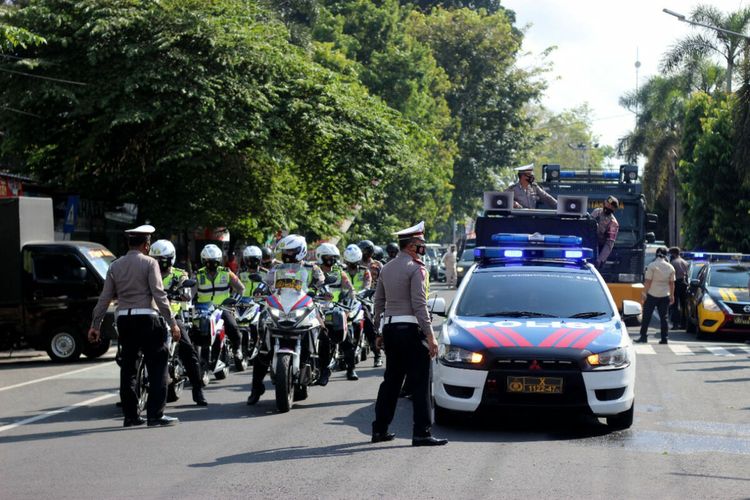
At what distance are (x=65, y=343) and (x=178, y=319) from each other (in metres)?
7.36

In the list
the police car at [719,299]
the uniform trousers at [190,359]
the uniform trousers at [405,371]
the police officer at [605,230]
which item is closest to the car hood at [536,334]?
the uniform trousers at [405,371]

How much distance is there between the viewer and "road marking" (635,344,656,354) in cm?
2117

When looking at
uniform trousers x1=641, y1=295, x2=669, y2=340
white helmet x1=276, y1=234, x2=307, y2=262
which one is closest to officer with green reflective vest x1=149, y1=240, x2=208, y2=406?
white helmet x1=276, y1=234, x2=307, y2=262

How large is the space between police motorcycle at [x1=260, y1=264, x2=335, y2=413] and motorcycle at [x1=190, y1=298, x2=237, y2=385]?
58.0 inches


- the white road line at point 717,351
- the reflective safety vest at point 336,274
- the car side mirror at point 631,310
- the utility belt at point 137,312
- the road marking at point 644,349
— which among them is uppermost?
the reflective safety vest at point 336,274

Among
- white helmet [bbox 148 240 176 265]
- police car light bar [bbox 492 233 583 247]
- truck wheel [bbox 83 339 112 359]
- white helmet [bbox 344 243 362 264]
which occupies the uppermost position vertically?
police car light bar [bbox 492 233 583 247]

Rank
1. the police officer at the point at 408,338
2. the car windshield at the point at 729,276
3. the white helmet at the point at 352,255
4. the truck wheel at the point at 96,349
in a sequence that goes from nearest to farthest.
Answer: the police officer at the point at 408,338
the white helmet at the point at 352,255
the truck wheel at the point at 96,349
the car windshield at the point at 729,276

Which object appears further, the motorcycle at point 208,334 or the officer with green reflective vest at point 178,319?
the motorcycle at point 208,334

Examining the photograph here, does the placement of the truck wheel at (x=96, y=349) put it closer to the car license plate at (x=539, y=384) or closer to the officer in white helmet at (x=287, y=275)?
the officer in white helmet at (x=287, y=275)

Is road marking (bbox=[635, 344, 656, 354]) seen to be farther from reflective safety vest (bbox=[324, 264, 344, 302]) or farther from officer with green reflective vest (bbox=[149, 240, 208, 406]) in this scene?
officer with green reflective vest (bbox=[149, 240, 208, 406])

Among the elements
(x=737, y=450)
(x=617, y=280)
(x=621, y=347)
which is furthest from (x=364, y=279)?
(x=617, y=280)

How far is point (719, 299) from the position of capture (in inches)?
978

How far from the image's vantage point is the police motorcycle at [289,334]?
503 inches

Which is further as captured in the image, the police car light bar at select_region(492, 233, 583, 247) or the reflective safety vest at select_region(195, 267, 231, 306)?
the reflective safety vest at select_region(195, 267, 231, 306)
